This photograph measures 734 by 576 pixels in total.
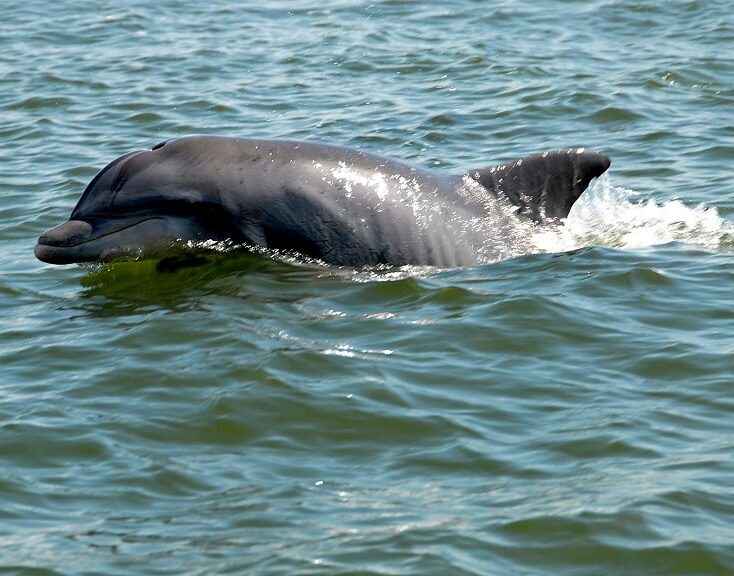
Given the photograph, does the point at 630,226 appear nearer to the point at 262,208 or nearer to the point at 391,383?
the point at 262,208

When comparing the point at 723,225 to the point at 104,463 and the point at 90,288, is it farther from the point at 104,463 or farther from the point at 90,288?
the point at 104,463

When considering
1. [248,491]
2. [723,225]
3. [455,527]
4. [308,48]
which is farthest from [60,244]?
[308,48]

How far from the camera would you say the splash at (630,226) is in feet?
41.5

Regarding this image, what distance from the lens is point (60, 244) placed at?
11.5 m

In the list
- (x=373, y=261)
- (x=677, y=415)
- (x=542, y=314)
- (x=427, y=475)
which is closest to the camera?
(x=427, y=475)

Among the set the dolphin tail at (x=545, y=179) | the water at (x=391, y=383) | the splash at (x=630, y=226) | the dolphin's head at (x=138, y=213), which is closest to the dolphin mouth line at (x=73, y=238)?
the dolphin's head at (x=138, y=213)

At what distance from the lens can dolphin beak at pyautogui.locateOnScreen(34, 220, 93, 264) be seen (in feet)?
37.9

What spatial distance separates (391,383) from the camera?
963cm

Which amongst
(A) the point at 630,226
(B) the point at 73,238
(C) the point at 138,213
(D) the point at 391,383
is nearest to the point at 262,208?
(C) the point at 138,213

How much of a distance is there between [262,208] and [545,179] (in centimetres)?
244

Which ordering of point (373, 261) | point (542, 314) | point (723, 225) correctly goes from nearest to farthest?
1. point (542, 314)
2. point (373, 261)
3. point (723, 225)

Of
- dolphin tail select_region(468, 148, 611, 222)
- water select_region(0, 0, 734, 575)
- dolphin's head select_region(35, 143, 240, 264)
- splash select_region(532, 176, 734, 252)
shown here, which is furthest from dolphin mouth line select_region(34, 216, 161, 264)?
splash select_region(532, 176, 734, 252)

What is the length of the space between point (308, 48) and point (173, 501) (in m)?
14.9

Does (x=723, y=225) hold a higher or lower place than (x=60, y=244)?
lower
